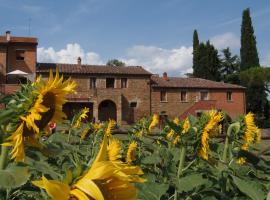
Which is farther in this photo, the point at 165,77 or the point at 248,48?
the point at 248,48

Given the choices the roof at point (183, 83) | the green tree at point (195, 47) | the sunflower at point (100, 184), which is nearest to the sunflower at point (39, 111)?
the sunflower at point (100, 184)

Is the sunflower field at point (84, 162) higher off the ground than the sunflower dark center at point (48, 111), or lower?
lower

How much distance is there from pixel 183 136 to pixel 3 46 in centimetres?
2911

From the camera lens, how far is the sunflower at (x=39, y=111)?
3.92 feet

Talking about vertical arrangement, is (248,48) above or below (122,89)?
above

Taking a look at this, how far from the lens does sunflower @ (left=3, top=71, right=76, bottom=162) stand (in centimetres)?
120

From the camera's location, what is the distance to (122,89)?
32219 mm

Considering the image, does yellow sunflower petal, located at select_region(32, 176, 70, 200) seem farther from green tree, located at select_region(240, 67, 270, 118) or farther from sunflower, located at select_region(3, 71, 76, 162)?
green tree, located at select_region(240, 67, 270, 118)

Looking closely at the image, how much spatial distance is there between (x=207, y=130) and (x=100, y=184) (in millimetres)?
1899

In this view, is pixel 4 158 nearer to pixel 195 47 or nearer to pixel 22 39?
pixel 22 39

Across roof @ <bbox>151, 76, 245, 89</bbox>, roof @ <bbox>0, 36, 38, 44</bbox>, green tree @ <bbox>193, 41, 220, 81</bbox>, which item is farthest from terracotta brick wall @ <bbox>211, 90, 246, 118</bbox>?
roof @ <bbox>0, 36, 38, 44</bbox>

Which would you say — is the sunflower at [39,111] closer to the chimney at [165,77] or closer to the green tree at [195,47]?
the chimney at [165,77]

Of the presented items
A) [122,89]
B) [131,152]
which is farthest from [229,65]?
[131,152]

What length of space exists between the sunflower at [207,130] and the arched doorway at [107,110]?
2867 centimetres
